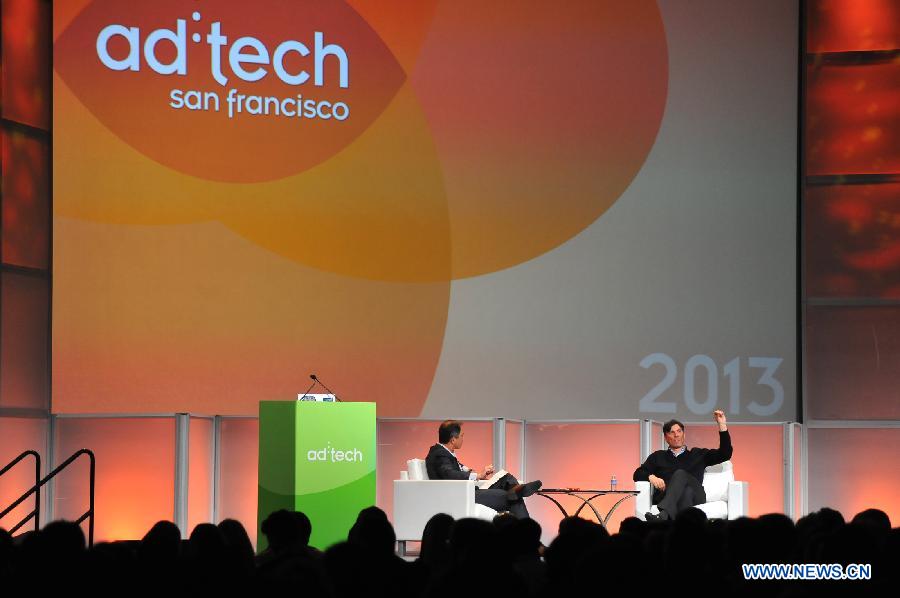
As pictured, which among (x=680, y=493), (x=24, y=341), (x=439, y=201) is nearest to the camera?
(x=680, y=493)

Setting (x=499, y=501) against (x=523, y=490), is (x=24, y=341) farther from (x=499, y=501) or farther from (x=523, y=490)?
(x=523, y=490)

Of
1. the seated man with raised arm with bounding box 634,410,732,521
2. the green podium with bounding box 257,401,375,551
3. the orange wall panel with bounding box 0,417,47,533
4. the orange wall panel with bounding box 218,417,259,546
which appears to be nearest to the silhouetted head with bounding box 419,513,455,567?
the green podium with bounding box 257,401,375,551

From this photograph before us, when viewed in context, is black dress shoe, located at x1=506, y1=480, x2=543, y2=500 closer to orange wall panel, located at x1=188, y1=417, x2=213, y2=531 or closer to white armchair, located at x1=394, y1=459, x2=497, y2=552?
white armchair, located at x1=394, y1=459, x2=497, y2=552

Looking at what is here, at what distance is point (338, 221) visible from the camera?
10438mm

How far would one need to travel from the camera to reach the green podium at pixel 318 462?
7816mm

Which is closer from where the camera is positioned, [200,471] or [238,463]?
[200,471]

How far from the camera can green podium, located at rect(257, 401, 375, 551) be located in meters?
7.82

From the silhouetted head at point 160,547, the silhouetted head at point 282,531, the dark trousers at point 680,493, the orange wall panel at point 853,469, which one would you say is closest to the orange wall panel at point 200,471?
the dark trousers at point 680,493

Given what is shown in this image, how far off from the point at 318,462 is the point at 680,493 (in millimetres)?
2531

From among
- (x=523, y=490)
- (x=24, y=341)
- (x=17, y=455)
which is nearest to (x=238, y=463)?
(x=17, y=455)

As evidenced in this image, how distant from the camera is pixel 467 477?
9.02 metres

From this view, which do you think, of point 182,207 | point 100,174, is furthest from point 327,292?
point 100,174

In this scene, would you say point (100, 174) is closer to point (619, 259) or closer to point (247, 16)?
point (247, 16)

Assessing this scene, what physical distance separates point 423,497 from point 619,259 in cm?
285
